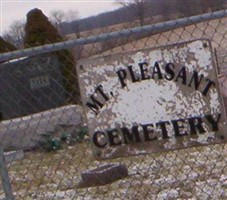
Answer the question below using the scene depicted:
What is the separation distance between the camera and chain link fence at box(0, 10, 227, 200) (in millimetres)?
5137

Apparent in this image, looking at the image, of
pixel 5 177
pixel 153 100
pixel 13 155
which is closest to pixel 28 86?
pixel 13 155

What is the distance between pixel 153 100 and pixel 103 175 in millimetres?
3056

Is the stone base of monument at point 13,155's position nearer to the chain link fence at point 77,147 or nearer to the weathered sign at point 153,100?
the chain link fence at point 77,147

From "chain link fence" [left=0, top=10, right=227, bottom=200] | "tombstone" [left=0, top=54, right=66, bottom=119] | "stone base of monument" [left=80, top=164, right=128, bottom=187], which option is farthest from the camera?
"tombstone" [left=0, top=54, right=66, bottom=119]

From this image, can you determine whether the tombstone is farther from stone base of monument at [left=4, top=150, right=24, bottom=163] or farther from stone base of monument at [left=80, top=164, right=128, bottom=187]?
stone base of monument at [left=80, top=164, right=128, bottom=187]

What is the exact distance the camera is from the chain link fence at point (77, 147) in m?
5.14

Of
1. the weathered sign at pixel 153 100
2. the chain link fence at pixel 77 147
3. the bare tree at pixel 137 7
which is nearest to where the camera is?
the weathered sign at pixel 153 100

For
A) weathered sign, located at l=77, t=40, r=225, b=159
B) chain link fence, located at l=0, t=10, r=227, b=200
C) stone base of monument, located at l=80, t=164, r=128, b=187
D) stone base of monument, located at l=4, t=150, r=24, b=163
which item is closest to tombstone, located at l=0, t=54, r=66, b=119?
chain link fence, located at l=0, t=10, r=227, b=200

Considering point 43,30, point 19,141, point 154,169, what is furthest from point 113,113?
point 43,30

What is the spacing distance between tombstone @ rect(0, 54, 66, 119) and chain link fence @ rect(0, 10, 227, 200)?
17 millimetres

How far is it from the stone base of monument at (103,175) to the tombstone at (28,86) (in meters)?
4.53

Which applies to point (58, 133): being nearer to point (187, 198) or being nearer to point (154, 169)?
point (154, 169)

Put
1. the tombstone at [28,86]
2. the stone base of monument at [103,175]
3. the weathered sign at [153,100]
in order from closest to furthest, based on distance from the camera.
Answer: the weathered sign at [153,100] → the stone base of monument at [103,175] → the tombstone at [28,86]

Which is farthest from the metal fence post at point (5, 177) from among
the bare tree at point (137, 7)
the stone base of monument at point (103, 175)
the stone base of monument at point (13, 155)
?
the bare tree at point (137, 7)
